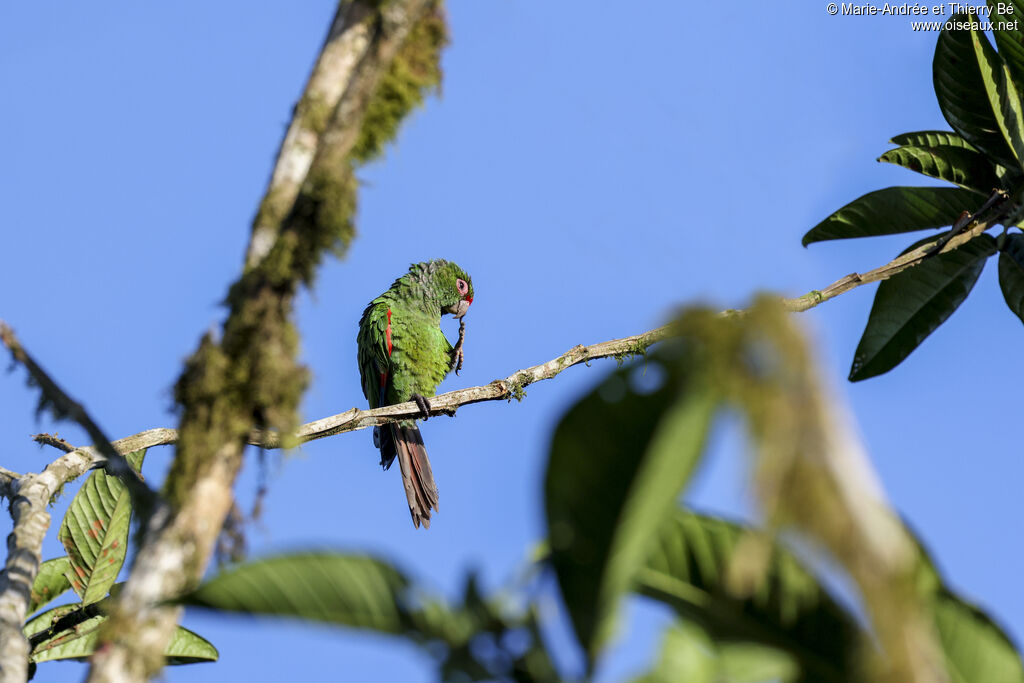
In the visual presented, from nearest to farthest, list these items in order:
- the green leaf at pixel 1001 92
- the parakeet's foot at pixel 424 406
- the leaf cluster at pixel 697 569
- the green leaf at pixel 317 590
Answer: the leaf cluster at pixel 697 569 < the green leaf at pixel 317 590 < the green leaf at pixel 1001 92 < the parakeet's foot at pixel 424 406

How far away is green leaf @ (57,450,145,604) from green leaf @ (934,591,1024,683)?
8.12ft

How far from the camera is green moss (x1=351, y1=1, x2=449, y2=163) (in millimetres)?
1814

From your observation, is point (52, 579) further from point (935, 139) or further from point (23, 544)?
point (935, 139)

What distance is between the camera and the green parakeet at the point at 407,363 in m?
7.03

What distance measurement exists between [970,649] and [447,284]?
651cm

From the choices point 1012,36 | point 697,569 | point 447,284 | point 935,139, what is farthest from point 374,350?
point 697,569

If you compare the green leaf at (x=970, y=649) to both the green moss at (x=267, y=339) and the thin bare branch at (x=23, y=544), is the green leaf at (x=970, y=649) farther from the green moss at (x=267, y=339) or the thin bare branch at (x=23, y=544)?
the thin bare branch at (x=23, y=544)

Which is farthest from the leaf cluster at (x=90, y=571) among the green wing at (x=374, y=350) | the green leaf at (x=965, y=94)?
the green wing at (x=374, y=350)

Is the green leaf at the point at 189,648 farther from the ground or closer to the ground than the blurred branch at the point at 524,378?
closer to the ground

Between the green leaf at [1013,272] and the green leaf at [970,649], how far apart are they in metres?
2.52

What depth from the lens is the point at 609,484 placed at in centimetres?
131

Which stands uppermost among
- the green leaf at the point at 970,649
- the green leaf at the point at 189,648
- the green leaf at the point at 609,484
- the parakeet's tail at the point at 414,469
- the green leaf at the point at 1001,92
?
the parakeet's tail at the point at 414,469

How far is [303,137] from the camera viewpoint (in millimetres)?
1691

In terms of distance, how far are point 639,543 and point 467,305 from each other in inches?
273
